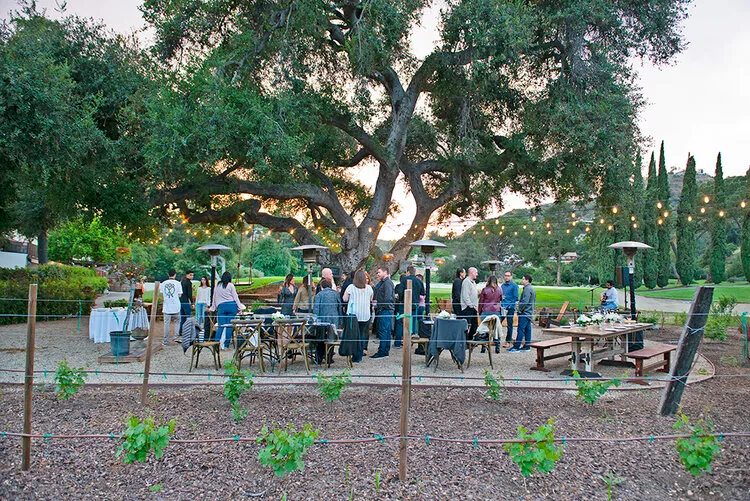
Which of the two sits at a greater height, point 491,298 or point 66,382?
point 491,298

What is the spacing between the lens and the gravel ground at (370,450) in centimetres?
361

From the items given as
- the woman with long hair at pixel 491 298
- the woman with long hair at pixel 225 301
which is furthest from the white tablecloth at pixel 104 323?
the woman with long hair at pixel 491 298

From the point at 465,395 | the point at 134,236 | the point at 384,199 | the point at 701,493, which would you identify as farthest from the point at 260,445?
the point at 384,199

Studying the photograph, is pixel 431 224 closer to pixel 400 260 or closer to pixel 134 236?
pixel 400 260

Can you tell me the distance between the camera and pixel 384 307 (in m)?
9.00

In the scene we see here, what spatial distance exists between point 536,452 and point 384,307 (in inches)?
223

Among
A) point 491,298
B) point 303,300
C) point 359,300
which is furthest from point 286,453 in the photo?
point 491,298

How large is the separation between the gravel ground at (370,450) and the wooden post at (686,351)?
0.21 metres

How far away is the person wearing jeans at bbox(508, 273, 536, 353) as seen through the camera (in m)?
→ 9.82

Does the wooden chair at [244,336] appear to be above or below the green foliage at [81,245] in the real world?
below

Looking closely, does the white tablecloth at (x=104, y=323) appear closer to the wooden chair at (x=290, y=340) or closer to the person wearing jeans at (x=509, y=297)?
the wooden chair at (x=290, y=340)

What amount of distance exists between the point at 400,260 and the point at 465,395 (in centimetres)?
1089

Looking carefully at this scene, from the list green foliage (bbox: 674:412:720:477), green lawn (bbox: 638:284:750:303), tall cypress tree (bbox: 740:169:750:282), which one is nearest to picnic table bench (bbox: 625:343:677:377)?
green foliage (bbox: 674:412:720:477)

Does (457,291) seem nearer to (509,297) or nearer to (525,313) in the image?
(509,297)
